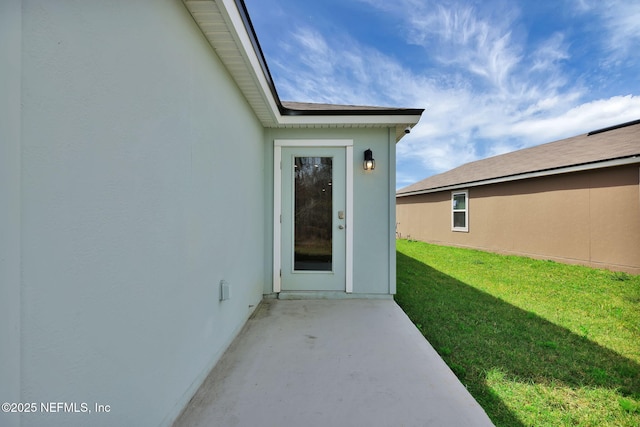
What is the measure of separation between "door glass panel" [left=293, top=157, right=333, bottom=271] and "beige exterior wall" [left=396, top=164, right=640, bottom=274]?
668 cm

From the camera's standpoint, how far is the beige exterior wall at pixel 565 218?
5.22 metres

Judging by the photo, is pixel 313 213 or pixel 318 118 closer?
pixel 318 118

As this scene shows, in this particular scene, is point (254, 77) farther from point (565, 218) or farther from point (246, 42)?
point (565, 218)

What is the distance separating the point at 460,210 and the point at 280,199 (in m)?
8.38

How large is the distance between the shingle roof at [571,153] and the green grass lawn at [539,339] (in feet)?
9.18

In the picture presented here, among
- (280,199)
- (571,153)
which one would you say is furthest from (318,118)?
(571,153)

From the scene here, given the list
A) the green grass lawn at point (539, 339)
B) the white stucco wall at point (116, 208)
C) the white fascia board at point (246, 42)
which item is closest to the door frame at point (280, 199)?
the white fascia board at point (246, 42)

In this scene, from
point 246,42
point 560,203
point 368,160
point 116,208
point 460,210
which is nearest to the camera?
point 116,208

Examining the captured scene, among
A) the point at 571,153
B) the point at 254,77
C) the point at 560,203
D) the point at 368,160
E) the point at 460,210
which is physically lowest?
the point at 460,210

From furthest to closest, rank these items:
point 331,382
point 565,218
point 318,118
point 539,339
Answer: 1. point 565,218
2. point 318,118
3. point 539,339
4. point 331,382

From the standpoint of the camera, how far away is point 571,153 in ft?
22.7

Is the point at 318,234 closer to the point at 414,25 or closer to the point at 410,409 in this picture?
the point at 410,409

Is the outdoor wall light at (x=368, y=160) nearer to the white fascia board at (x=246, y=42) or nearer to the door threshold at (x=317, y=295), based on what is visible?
the white fascia board at (x=246, y=42)

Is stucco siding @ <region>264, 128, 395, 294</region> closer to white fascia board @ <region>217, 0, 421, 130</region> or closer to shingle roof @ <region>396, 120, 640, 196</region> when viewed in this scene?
white fascia board @ <region>217, 0, 421, 130</region>
